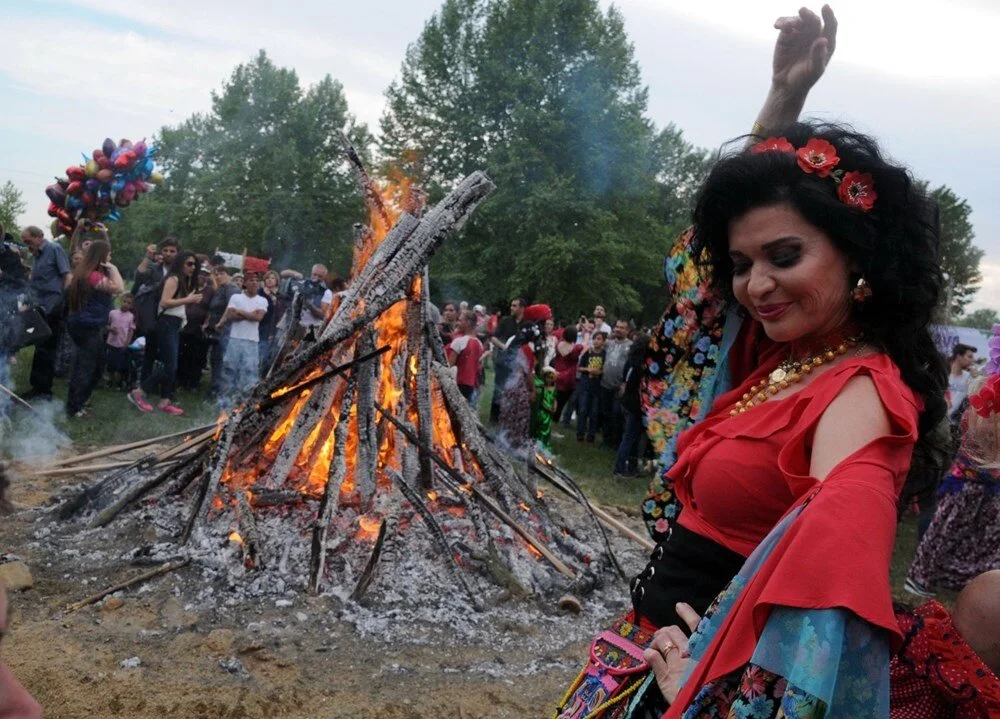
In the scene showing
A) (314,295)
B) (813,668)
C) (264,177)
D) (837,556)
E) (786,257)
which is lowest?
(813,668)

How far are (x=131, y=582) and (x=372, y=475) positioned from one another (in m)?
1.64

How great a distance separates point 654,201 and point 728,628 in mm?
27388

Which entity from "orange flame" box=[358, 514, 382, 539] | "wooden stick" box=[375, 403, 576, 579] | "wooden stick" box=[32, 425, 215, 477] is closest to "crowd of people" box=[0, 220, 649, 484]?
"wooden stick" box=[32, 425, 215, 477]

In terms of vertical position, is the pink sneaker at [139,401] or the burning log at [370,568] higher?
the burning log at [370,568]

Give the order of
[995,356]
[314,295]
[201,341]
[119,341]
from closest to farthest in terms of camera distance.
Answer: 1. [995,356]
2. [119,341]
3. [201,341]
4. [314,295]

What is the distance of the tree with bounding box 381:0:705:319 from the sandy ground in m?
17.9

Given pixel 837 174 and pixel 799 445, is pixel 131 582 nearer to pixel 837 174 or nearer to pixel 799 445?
pixel 799 445

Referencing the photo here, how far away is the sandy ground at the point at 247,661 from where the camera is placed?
11.3 feet

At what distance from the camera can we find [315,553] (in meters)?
4.62

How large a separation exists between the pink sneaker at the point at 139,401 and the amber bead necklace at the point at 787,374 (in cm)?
919

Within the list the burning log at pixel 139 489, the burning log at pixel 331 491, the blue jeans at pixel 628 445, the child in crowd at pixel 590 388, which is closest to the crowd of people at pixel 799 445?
the burning log at pixel 331 491

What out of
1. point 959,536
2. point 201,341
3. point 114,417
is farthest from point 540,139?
point 959,536

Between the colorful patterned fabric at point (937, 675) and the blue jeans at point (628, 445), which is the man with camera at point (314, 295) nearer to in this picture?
the blue jeans at point (628, 445)

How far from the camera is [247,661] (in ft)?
12.5
